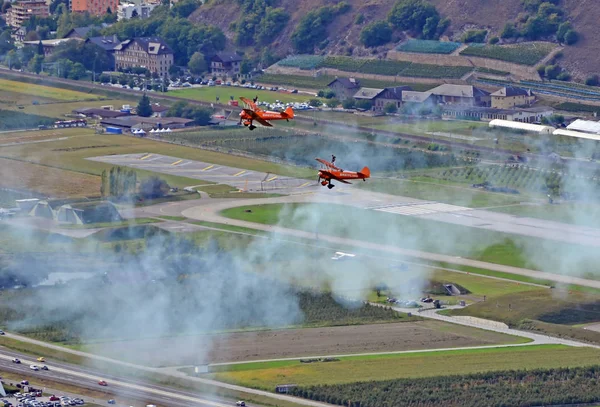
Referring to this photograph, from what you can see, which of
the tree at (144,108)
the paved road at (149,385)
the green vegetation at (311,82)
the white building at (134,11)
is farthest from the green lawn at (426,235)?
the white building at (134,11)

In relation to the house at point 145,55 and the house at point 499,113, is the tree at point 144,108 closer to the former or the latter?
the house at point 499,113

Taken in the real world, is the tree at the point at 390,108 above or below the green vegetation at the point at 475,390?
above

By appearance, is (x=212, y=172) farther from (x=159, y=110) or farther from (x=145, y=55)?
(x=145, y=55)

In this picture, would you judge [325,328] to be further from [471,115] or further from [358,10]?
[358,10]

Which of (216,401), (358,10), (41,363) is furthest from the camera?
(358,10)

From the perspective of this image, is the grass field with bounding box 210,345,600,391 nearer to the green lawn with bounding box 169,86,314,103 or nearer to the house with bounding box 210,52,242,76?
the green lawn with bounding box 169,86,314,103

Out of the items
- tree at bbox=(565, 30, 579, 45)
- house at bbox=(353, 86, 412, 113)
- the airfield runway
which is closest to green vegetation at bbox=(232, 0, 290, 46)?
house at bbox=(353, 86, 412, 113)

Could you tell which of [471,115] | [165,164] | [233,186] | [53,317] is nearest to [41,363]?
[53,317]
